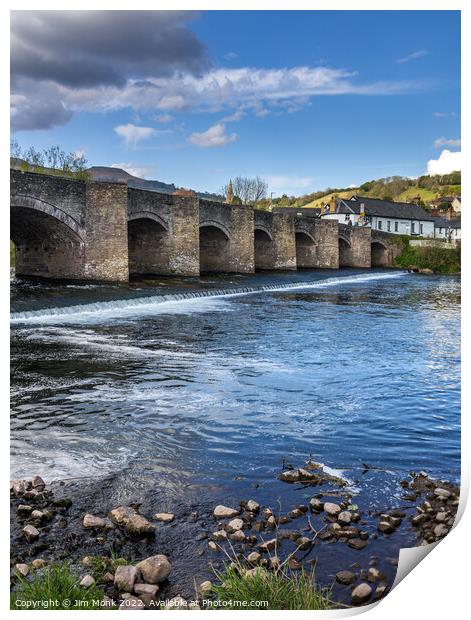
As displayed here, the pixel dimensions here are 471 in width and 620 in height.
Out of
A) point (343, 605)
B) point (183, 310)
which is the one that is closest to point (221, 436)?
point (343, 605)

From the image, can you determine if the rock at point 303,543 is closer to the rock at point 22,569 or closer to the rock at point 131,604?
the rock at point 131,604

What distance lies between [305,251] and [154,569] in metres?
36.4

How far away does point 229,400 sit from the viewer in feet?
20.3

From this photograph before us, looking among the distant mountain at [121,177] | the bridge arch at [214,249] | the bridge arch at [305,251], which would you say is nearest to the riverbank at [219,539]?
the distant mountain at [121,177]

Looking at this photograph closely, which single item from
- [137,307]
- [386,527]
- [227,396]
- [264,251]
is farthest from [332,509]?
[264,251]

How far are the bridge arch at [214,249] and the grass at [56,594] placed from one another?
25.9m

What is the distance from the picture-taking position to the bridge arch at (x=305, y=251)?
3819cm

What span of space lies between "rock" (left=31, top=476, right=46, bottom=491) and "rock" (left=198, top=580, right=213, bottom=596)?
1.54 meters

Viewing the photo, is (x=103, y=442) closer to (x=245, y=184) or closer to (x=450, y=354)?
(x=450, y=354)

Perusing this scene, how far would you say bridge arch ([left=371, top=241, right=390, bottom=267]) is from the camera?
44.1 meters

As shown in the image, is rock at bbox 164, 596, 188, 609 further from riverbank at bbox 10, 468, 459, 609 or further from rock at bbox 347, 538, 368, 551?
rock at bbox 347, 538, 368, 551

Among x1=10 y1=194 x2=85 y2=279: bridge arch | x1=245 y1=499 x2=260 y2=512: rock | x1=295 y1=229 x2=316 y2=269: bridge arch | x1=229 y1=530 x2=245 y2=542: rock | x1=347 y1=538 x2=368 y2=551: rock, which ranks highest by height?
x1=295 y1=229 x2=316 y2=269: bridge arch

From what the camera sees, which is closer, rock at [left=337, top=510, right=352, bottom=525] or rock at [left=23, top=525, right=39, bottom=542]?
rock at [left=23, top=525, right=39, bottom=542]

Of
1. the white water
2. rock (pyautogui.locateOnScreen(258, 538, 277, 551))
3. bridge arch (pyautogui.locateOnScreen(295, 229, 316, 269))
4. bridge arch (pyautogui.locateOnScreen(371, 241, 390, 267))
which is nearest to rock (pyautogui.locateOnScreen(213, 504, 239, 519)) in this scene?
rock (pyautogui.locateOnScreen(258, 538, 277, 551))
